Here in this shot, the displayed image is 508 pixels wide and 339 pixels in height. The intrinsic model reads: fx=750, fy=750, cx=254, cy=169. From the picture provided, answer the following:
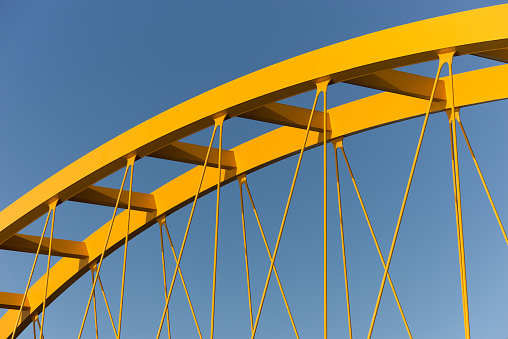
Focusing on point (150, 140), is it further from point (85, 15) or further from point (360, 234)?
point (85, 15)

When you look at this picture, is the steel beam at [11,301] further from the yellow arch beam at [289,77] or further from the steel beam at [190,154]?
the steel beam at [190,154]

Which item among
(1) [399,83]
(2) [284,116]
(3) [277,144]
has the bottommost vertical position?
(1) [399,83]

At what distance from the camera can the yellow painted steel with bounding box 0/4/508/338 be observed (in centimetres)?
1085

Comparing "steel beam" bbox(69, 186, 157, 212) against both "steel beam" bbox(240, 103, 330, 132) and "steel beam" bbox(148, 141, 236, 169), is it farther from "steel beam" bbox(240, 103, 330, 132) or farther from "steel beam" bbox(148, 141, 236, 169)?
"steel beam" bbox(240, 103, 330, 132)

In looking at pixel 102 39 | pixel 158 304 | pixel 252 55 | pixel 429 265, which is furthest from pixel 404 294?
pixel 102 39

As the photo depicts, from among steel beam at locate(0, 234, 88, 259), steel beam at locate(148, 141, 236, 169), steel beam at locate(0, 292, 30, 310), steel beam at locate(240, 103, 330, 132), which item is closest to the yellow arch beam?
steel beam at locate(240, 103, 330, 132)

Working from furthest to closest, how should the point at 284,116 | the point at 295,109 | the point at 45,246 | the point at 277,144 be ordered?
the point at 45,246 → the point at 277,144 → the point at 295,109 → the point at 284,116

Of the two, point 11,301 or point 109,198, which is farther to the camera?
point 11,301

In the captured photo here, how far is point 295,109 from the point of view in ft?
48.2

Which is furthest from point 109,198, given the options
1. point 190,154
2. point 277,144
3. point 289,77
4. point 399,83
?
point 399,83

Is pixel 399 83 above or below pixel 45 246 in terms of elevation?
below

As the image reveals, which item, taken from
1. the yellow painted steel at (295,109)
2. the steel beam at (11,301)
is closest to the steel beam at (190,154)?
the yellow painted steel at (295,109)

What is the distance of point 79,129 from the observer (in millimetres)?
61062

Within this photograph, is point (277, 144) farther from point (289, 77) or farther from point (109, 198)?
point (109, 198)
